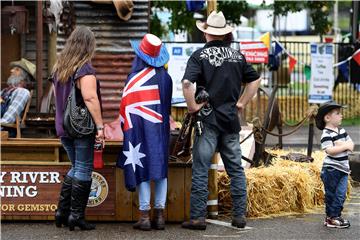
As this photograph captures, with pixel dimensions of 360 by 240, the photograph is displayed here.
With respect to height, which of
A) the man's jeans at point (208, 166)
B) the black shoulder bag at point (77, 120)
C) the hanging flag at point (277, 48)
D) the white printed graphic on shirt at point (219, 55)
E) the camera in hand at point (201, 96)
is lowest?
the man's jeans at point (208, 166)

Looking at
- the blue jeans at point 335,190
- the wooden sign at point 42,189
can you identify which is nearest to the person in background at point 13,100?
the wooden sign at point 42,189

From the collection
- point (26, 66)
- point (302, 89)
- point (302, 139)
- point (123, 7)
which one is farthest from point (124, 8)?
point (302, 89)

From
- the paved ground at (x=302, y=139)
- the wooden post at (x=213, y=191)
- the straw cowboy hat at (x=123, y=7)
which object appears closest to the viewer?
the wooden post at (x=213, y=191)

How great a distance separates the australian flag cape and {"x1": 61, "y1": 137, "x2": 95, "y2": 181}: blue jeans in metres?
0.30

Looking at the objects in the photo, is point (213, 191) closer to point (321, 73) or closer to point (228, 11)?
point (321, 73)

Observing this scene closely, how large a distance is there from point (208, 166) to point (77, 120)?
1.22 metres

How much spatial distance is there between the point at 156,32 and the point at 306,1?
3733 millimetres

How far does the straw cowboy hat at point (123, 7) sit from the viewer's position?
42.7 ft

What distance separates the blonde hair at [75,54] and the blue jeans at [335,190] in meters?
2.37

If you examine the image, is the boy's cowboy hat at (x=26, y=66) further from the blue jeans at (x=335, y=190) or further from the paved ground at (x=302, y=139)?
the blue jeans at (x=335, y=190)

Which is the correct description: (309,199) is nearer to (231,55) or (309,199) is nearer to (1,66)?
(231,55)

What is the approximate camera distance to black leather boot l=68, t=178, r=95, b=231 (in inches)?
283

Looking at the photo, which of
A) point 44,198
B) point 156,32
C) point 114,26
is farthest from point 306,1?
point 44,198

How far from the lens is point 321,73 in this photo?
1756cm
